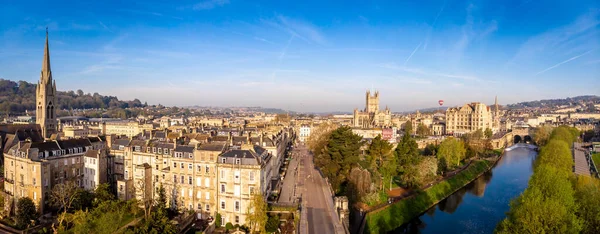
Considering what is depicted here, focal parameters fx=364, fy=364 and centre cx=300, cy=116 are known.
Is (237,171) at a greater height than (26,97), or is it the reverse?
(26,97)

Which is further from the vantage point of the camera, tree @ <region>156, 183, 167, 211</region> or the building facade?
the building facade

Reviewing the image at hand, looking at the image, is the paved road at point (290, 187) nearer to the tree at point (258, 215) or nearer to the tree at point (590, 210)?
the tree at point (258, 215)

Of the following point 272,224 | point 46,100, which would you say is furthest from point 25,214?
point 46,100

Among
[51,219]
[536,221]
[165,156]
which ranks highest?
[165,156]

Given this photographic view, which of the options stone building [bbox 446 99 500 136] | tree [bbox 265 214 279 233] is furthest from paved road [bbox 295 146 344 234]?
stone building [bbox 446 99 500 136]

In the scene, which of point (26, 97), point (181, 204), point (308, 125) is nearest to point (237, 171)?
point (181, 204)

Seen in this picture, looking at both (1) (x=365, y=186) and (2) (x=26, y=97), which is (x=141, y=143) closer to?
(1) (x=365, y=186)

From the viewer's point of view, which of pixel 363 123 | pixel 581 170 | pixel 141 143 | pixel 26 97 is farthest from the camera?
pixel 26 97

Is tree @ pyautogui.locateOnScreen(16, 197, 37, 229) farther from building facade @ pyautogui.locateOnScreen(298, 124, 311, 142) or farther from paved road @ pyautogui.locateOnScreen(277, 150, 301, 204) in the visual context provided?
building facade @ pyautogui.locateOnScreen(298, 124, 311, 142)
